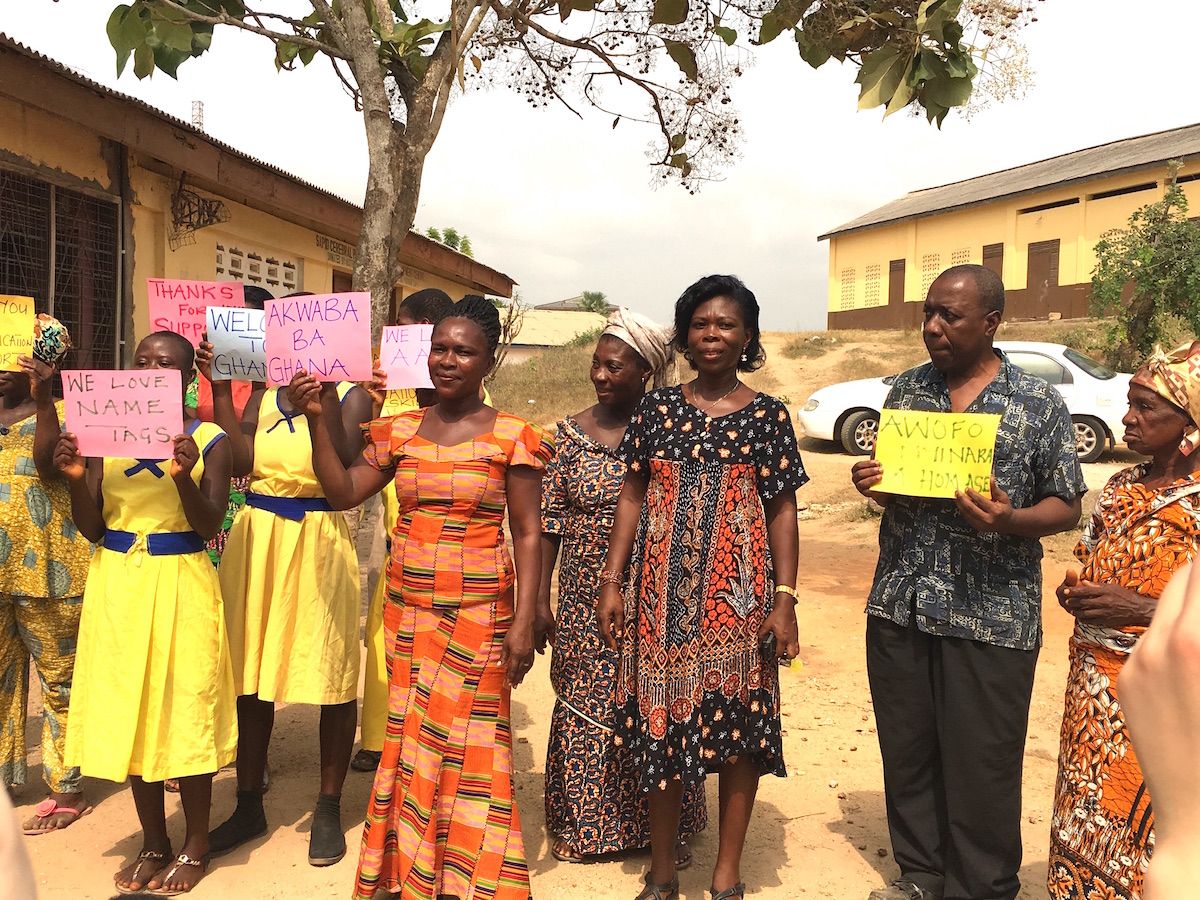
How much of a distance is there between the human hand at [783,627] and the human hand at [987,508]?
0.60m

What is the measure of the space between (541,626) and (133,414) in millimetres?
1499

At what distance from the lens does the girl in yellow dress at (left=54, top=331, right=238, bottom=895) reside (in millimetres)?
3051

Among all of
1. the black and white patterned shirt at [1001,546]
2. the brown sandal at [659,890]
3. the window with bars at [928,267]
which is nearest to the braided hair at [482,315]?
the black and white patterned shirt at [1001,546]

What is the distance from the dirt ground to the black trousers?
371mm

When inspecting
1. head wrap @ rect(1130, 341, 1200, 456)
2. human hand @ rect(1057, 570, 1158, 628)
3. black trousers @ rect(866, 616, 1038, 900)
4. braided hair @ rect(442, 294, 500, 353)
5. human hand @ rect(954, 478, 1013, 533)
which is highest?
braided hair @ rect(442, 294, 500, 353)

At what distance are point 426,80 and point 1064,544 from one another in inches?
271

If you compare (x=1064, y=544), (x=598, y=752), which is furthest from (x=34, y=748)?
(x=1064, y=544)

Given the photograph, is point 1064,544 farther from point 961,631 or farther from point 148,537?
point 148,537

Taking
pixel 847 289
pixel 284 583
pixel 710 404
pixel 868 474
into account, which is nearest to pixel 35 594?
pixel 284 583

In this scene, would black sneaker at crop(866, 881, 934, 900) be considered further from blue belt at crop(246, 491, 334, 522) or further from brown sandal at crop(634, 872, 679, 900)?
blue belt at crop(246, 491, 334, 522)

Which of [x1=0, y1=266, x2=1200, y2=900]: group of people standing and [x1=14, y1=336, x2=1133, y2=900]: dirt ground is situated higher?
[x1=0, y1=266, x2=1200, y2=900]: group of people standing

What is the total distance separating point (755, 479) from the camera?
2982 mm

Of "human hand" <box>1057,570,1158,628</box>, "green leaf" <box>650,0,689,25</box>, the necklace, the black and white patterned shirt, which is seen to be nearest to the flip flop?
the necklace

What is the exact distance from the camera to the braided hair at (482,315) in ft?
10.1
